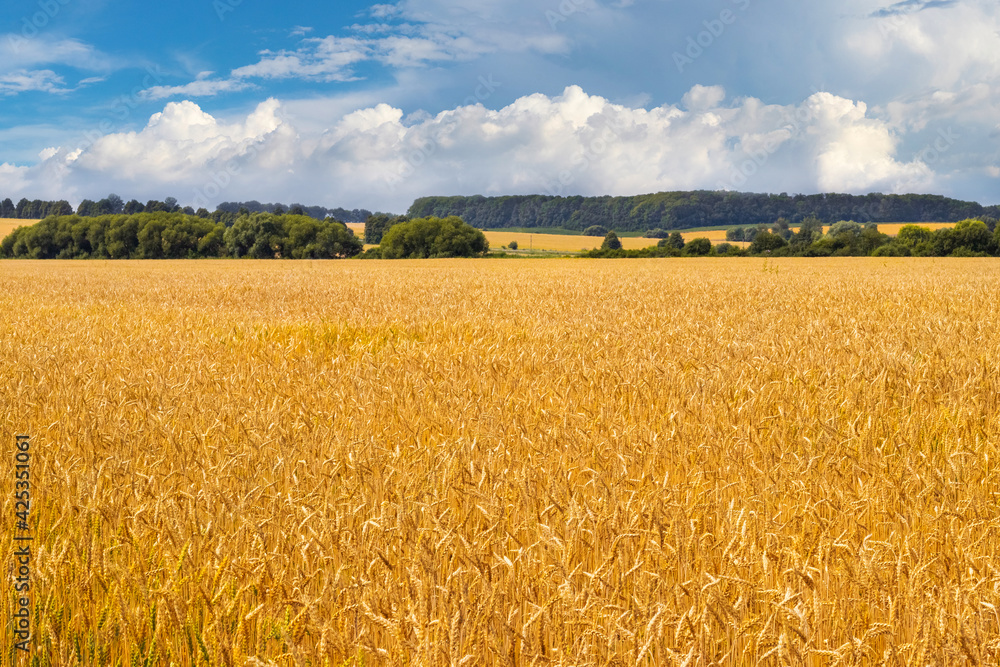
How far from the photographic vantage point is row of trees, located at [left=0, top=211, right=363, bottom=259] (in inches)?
3120

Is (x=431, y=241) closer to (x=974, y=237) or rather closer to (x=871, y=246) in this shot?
(x=871, y=246)

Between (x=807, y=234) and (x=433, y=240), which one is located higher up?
(x=807, y=234)

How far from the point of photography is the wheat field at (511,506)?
70.1 inches

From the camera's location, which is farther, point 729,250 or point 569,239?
point 569,239

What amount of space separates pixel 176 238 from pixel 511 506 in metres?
89.4

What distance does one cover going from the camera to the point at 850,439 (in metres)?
3.28

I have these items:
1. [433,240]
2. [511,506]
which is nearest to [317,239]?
[433,240]

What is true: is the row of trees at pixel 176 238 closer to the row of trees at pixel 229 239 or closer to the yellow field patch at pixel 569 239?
the row of trees at pixel 229 239

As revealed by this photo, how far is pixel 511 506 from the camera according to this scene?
8.48 ft

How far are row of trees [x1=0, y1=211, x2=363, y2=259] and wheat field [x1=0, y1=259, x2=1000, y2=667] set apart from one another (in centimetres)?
7609

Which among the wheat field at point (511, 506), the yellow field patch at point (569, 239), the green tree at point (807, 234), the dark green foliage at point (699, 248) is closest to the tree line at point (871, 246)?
Answer: the dark green foliage at point (699, 248)

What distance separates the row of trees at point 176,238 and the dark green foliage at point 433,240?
537 centimetres

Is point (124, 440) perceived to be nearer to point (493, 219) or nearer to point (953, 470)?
point (953, 470)

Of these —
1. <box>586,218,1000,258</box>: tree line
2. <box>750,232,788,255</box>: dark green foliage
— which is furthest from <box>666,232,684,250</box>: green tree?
<box>750,232,788,255</box>: dark green foliage
